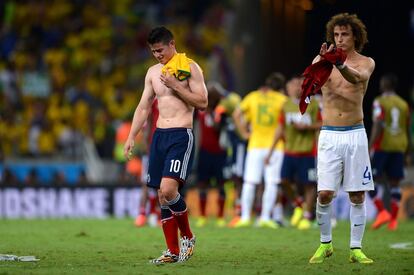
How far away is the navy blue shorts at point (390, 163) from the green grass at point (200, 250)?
100 cm

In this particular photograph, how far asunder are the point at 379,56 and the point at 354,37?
1006cm

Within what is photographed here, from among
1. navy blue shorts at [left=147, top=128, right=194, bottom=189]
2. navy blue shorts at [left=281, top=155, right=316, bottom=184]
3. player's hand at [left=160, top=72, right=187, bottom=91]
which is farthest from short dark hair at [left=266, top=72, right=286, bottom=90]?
→ player's hand at [left=160, top=72, right=187, bottom=91]

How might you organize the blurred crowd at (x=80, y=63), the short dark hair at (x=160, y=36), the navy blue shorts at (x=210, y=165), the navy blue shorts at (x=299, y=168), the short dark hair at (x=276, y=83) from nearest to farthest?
1. the short dark hair at (x=160, y=36)
2. the navy blue shorts at (x=299, y=168)
3. the short dark hair at (x=276, y=83)
4. the navy blue shorts at (x=210, y=165)
5. the blurred crowd at (x=80, y=63)

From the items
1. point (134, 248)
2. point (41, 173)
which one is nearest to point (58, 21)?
point (41, 173)

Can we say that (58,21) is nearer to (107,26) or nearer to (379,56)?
(107,26)

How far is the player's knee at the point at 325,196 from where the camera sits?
10.9 m

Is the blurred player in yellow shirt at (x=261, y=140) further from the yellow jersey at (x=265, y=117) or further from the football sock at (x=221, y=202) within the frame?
the football sock at (x=221, y=202)

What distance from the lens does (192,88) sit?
11125mm

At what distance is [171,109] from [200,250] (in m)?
2.37

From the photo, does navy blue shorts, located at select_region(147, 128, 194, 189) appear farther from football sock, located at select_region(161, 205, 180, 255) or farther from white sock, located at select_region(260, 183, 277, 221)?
white sock, located at select_region(260, 183, 277, 221)

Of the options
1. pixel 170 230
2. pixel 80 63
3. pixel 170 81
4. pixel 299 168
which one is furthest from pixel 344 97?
pixel 80 63

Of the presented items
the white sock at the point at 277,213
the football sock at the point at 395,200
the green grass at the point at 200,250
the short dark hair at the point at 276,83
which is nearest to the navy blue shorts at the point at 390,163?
the football sock at the point at 395,200

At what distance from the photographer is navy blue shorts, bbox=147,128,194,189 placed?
1093 centimetres

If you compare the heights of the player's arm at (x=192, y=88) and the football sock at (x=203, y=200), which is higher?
the player's arm at (x=192, y=88)
